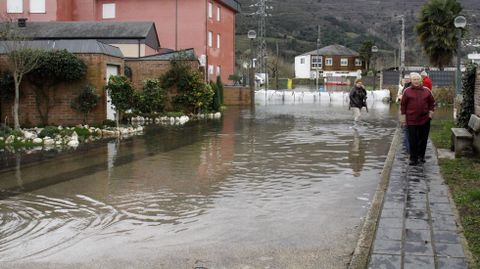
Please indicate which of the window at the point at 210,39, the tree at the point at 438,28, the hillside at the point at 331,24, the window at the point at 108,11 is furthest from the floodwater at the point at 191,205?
the hillside at the point at 331,24

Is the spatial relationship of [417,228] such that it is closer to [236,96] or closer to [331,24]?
[236,96]

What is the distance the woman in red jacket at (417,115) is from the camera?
10625mm

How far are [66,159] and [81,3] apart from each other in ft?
106

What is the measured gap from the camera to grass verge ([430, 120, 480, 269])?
580 centimetres

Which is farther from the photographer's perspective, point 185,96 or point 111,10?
point 111,10

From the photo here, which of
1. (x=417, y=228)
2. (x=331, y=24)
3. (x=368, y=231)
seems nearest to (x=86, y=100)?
(x=368, y=231)

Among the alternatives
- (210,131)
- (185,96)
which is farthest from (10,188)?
(185,96)

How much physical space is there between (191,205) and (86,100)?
11087mm

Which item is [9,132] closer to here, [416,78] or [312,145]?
[312,145]

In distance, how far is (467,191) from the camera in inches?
313

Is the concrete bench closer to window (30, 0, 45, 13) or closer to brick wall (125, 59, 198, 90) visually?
brick wall (125, 59, 198, 90)

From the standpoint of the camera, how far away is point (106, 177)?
1027 centimetres

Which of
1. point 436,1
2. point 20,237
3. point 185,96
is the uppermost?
point 436,1

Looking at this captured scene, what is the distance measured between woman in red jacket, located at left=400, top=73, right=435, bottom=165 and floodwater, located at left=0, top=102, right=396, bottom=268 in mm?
741
